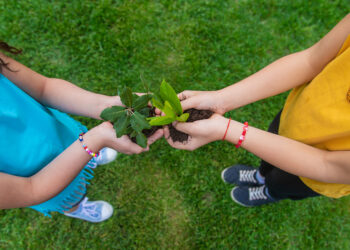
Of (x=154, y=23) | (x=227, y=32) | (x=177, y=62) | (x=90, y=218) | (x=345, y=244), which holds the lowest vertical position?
(x=345, y=244)

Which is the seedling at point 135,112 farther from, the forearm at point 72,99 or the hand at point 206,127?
the forearm at point 72,99

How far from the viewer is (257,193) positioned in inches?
98.8

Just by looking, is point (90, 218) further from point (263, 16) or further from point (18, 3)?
point (263, 16)

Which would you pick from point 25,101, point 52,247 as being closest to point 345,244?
point 52,247

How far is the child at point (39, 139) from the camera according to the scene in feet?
Result: 4.32

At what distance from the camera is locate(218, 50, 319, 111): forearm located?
1.52 meters

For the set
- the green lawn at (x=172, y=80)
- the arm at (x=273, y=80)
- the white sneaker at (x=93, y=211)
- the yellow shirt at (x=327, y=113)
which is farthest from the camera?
the green lawn at (x=172, y=80)

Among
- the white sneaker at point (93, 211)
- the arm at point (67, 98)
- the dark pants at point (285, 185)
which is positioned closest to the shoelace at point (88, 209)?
the white sneaker at point (93, 211)

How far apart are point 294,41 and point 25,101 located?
3.28 meters

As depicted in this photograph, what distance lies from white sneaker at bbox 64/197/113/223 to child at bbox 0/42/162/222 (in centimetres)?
62

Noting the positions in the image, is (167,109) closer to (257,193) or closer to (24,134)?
(24,134)

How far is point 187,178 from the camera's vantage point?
2729 mm

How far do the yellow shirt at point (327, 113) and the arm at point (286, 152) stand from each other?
0.25ft

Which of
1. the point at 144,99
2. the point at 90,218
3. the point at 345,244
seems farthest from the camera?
the point at 345,244
